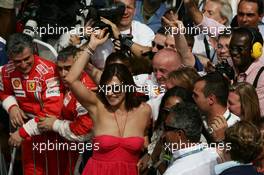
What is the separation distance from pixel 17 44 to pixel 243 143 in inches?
110

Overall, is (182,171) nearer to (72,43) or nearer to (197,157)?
(197,157)

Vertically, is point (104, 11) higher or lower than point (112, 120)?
higher

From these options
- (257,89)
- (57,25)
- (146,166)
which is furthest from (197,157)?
(57,25)

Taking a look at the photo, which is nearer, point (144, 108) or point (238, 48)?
point (144, 108)

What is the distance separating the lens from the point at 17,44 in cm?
748

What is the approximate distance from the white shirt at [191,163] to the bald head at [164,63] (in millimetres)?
1562

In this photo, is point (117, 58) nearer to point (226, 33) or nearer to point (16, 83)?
point (16, 83)

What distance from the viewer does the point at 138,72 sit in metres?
8.02

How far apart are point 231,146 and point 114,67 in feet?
5.15

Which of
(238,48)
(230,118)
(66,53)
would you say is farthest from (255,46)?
(66,53)

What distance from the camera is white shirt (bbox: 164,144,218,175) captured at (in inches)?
225
